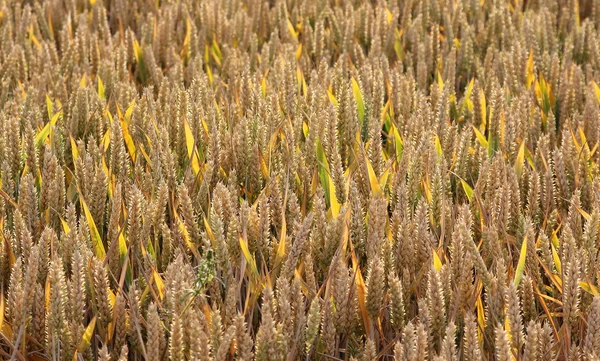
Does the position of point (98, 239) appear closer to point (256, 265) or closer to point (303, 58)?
point (256, 265)

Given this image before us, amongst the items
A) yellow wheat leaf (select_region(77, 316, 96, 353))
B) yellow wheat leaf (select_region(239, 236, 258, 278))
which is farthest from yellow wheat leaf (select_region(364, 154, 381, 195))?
yellow wheat leaf (select_region(77, 316, 96, 353))

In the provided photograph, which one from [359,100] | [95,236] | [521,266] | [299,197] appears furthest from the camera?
[359,100]

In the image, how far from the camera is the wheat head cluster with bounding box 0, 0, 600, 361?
1.33 metres

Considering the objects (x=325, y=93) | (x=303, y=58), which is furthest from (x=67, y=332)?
(x=303, y=58)

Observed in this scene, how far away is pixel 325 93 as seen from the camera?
2211 mm

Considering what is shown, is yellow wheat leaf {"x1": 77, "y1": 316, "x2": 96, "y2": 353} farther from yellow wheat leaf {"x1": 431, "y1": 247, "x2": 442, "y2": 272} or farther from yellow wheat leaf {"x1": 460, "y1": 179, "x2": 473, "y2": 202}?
yellow wheat leaf {"x1": 460, "y1": 179, "x2": 473, "y2": 202}

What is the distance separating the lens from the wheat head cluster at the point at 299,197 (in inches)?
52.6

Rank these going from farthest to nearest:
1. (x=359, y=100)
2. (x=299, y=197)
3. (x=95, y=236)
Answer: (x=359, y=100) < (x=299, y=197) < (x=95, y=236)

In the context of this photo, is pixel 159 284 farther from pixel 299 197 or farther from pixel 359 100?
pixel 359 100

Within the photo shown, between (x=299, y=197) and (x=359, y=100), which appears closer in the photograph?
(x=299, y=197)

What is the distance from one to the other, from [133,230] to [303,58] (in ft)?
4.03

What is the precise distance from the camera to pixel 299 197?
1.80 metres

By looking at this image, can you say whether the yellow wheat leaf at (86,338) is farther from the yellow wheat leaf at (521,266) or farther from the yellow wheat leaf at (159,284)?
the yellow wheat leaf at (521,266)

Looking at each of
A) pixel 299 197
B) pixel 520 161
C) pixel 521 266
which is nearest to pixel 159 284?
pixel 299 197
